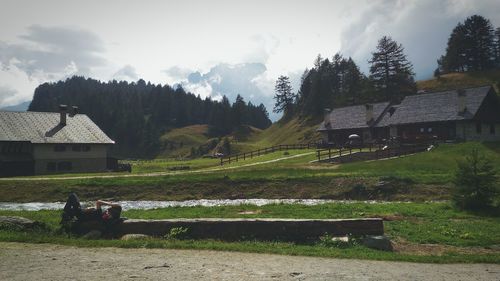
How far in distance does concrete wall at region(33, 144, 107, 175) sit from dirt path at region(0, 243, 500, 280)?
51252mm

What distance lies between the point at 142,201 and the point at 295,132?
9002 centimetres

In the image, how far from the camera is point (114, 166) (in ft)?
214

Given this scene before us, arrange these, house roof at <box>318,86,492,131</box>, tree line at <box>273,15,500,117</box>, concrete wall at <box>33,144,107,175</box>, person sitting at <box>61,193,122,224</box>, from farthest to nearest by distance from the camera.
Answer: tree line at <box>273,15,500,117</box> → house roof at <box>318,86,492,131</box> → concrete wall at <box>33,144,107,175</box> → person sitting at <box>61,193,122,224</box>

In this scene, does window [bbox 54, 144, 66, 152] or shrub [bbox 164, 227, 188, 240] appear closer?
shrub [bbox 164, 227, 188, 240]

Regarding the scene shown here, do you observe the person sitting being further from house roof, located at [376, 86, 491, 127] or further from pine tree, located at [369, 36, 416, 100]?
pine tree, located at [369, 36, 416, 100]

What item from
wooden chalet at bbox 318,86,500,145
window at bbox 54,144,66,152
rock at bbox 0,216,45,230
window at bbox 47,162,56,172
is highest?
wooden chalet at bbox 318,86,500,145

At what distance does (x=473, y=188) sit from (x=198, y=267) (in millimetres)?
16970

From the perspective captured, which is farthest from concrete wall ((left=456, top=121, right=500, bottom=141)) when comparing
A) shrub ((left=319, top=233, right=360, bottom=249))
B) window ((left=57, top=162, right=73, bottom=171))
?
window ((left=57, top=162, right=73, bottom=171))

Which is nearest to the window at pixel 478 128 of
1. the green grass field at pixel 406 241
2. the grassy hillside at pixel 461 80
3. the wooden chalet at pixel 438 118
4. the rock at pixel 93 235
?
the wooden chalet at pixel 438 118

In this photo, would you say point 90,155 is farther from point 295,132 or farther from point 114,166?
point 295,132

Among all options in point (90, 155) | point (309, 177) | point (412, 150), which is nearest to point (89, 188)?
point (309, 177)

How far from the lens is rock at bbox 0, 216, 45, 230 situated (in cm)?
1515

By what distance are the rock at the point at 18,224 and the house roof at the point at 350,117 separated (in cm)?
6669

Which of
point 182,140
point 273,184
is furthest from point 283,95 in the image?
point 273,184
